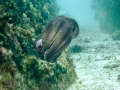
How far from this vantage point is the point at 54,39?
15.5 feet

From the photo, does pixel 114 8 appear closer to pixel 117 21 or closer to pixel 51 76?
pixel 117 21

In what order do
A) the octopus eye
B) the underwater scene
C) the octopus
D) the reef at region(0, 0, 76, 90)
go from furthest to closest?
the octopus eye
the octopus
the underwater scene
the reef at region(0, 0, 76, 90)

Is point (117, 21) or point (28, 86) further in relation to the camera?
point (117, 21)

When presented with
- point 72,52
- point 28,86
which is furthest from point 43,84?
point 72,52

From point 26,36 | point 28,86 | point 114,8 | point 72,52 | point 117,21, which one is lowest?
point 28,86

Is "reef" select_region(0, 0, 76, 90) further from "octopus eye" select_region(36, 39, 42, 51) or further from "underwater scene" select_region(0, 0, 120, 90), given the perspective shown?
"octopus eye" select_region(36, 39, 42, 51)

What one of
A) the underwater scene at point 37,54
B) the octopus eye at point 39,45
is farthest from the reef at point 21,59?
the octopus eye at point 39,45

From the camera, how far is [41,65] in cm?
536

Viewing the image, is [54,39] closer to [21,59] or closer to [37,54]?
[21,59]

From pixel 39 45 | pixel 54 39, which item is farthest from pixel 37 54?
pixel 54 39

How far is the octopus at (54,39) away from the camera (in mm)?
4641

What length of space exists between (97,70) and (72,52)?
669 centimetres

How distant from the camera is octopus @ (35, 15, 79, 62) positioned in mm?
4641

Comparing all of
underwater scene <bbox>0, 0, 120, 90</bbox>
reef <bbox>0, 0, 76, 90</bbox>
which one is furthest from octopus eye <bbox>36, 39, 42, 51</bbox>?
reef <bbox>0, 0, 76, 90</bbox>
